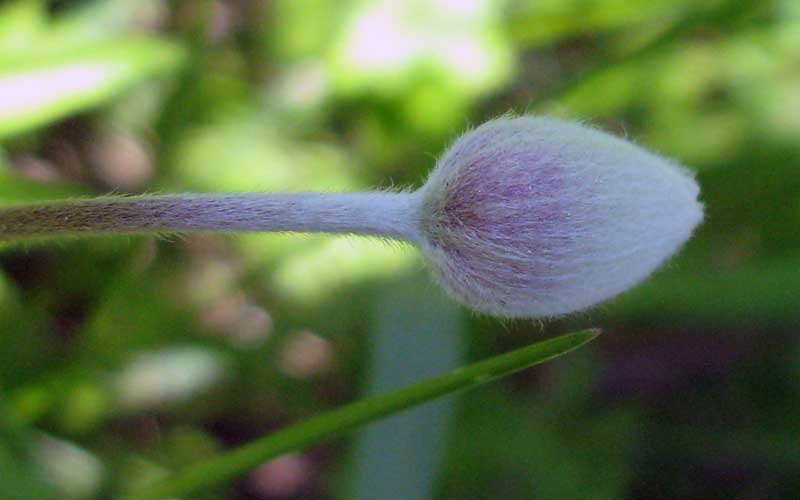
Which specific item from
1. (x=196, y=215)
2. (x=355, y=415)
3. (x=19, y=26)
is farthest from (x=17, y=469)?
(x=19, y=26)

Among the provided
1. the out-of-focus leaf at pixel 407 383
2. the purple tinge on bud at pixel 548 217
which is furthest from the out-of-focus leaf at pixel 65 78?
the purple tinge on bud at pixel 548 217

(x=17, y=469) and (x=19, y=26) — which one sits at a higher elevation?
(x=19, y=26)

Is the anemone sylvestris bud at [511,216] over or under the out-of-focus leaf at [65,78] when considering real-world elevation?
under

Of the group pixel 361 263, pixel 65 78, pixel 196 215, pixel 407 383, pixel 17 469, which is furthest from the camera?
pixel 361 263

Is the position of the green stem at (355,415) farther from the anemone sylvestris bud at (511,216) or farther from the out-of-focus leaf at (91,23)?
the out-of-focus leaf at (91,23)

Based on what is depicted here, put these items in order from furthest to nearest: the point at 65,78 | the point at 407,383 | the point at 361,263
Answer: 1. the point at 361,263
2. the point at 65,78
3. the point at 407,383

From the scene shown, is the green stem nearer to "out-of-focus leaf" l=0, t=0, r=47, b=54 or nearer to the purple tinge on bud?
the purple tinge on bud

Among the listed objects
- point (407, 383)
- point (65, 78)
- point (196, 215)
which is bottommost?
point (407, 383)

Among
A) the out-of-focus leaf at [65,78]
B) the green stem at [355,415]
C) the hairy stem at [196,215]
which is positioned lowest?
the green stem at [355,415]

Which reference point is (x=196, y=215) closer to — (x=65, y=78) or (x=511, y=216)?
(x=511, y=216)

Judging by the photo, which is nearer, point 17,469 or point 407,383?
point 17,469
